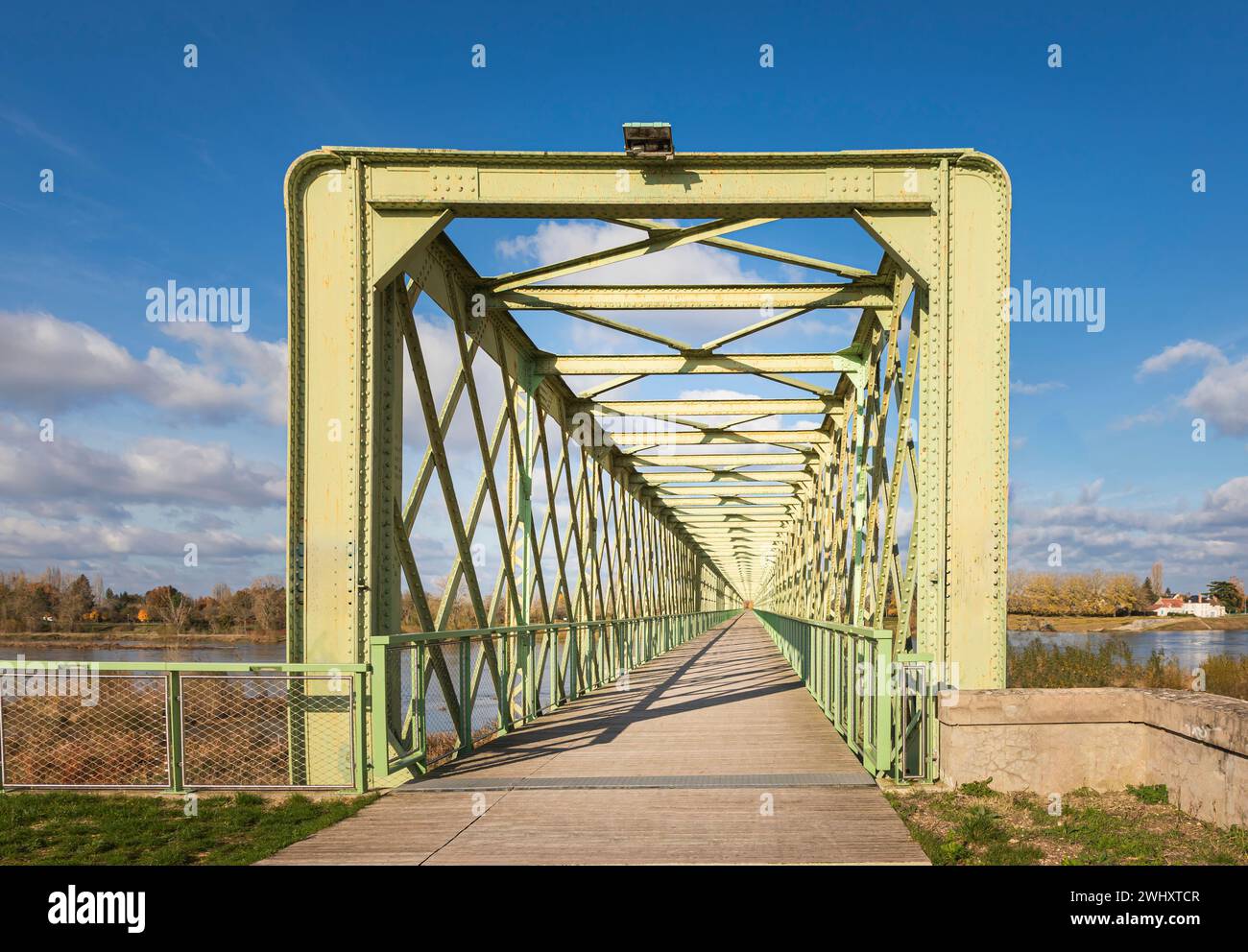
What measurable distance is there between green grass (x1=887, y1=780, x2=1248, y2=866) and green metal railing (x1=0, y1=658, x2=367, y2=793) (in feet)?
12.9

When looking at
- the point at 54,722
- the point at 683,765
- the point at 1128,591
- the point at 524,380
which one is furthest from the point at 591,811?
the point at 1128,591

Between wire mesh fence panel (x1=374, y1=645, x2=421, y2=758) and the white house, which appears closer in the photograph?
wire mesh fence panel (x1=374, y1=645, x2=421, y2=758)

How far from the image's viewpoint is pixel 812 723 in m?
10.3

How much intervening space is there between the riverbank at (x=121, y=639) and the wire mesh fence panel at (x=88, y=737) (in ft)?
107

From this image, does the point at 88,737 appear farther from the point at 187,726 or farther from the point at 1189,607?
the point at 1189,607

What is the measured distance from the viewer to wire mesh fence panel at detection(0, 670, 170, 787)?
10242 mm

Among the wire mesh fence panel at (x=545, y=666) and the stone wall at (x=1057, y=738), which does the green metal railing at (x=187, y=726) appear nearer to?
the wire mesh fence panel at (x=545, y=666)

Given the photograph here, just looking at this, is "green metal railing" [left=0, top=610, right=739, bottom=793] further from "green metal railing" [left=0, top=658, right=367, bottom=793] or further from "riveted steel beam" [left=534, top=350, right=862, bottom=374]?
"riveted steel beam" [left=534, top=350, right=862, bottom=374]

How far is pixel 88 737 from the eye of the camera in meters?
12.2

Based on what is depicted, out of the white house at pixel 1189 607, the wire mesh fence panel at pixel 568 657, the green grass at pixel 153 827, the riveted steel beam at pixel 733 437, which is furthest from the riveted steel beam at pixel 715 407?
the white house at pixel 1189 607

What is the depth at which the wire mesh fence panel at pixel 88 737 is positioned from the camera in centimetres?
1024

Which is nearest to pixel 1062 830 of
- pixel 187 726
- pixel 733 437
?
pixel 187 726

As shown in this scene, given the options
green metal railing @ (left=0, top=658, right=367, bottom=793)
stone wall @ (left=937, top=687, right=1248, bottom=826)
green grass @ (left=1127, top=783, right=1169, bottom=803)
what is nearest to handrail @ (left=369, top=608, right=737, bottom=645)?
green metal railing @ (left=0, top=658, right=367, bottom=793)

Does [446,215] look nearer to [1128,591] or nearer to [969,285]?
[969,285]
